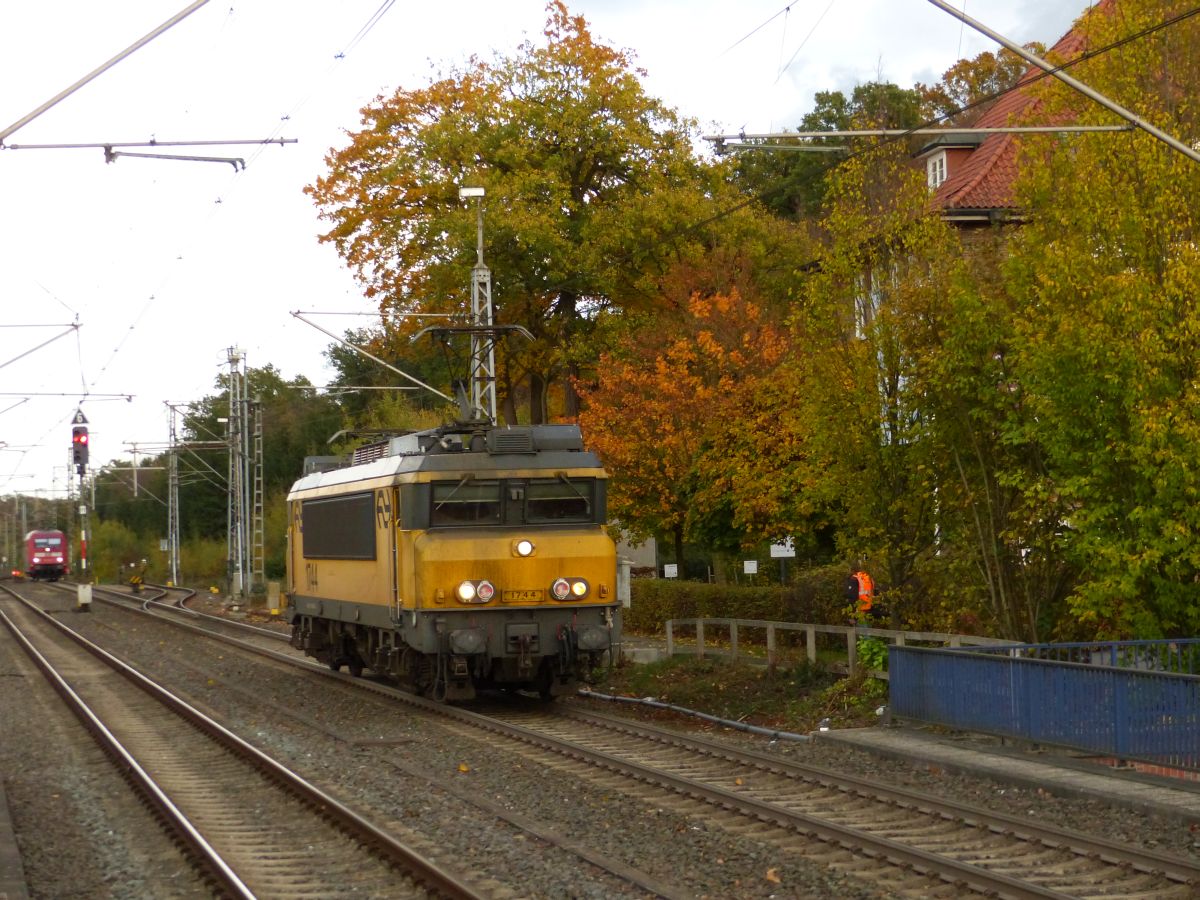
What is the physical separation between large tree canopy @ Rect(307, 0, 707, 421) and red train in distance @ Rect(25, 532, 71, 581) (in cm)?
5750

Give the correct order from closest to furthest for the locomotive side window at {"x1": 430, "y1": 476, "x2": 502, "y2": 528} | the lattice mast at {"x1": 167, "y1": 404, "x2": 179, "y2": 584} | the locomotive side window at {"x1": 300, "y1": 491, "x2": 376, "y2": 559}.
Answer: the locomotive side window at {"x1": 430, "y1": 476, "x2": 502, "y2": 528} → the locomotive side window at {"x1": 300, "y1": 491, "x2": 376, "y2": 559} → the lattice mast at {"x1": 167, "y1": 404, "x2": 179, "y2": 584}

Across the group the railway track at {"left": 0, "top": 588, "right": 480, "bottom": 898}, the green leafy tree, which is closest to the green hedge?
the green leafy tree

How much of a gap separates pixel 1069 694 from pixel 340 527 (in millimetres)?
12455

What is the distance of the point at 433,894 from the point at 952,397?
11.8 metres

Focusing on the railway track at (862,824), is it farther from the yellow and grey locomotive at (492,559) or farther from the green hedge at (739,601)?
the green hedge at (739,601)

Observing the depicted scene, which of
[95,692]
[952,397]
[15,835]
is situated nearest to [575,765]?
[15,835]

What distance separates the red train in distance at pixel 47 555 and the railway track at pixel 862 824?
7923 cm

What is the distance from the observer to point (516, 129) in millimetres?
37562

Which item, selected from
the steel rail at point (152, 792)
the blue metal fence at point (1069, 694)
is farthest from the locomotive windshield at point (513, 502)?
the blue metal fence at point (1069, 694)

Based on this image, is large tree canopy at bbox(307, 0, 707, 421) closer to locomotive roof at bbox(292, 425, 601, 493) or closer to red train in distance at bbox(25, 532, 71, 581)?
locomotive roof at bbox(292, 425, 601, 493)

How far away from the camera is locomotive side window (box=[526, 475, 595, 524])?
1952cm

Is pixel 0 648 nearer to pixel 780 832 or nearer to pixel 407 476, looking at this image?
pixel 407 476

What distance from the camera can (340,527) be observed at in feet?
76.0

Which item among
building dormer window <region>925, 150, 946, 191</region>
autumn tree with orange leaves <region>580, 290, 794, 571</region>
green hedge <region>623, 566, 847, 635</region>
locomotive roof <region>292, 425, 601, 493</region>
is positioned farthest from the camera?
building dormer window <region>925, 150, 946, 191</region>
